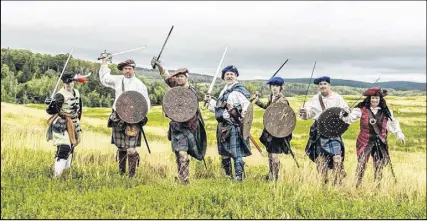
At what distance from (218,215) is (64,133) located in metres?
3.81

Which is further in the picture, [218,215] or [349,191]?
[349,191]

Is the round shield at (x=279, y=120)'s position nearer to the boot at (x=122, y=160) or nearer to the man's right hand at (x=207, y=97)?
the man's right hand at (x=207, y=97)

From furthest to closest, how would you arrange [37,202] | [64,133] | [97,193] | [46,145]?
[46,145], [64,133], [97,193], [37,202]

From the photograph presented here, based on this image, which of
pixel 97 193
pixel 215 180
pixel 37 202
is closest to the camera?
pixel 37 202

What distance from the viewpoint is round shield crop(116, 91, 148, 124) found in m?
11.0

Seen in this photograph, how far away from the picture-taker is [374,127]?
11.5 meters

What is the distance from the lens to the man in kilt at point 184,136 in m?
10.9

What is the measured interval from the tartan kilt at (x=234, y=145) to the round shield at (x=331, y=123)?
166cm

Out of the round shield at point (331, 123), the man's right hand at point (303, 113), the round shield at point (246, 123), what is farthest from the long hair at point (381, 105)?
the round shield at point (246, 123)

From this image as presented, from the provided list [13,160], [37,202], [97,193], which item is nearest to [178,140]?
[97,193]

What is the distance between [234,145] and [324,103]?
217cm

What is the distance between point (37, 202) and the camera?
8898 millimetres

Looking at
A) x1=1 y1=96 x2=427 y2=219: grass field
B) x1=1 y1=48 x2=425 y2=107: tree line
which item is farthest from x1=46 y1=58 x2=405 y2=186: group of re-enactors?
x1=1 y1=48 x2=425 y2=107: tree line

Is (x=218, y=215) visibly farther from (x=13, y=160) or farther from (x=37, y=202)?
(x=13, y=160)
